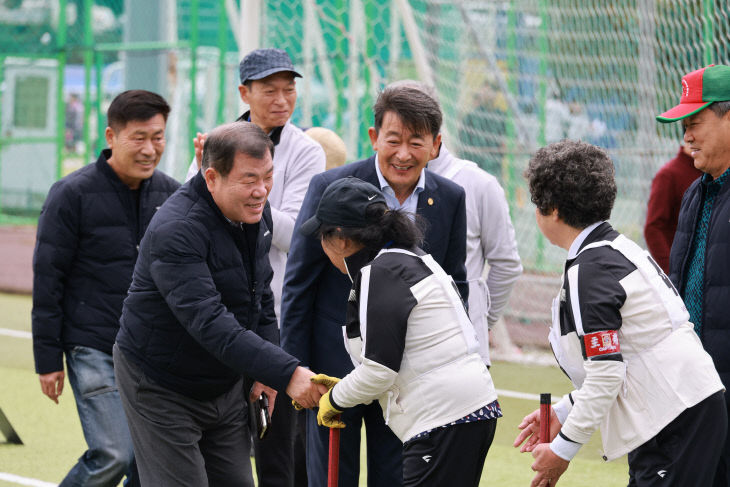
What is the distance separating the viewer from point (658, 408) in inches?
127

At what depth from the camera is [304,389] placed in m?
3.68

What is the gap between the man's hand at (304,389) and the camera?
369cm

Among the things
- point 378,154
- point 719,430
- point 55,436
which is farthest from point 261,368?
point 55,436

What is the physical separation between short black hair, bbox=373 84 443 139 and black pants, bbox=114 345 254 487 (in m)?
1.21

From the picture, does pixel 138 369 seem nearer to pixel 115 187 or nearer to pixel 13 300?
pixel 115 187

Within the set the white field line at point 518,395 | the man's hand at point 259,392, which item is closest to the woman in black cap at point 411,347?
the man's hand at point 259,392

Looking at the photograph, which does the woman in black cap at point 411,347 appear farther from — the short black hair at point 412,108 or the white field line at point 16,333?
the white field line at point 16,333

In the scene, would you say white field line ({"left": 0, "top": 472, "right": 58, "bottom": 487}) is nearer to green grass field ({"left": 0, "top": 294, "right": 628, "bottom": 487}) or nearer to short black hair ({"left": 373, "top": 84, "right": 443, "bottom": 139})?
green grass field ({"left": 0, "top": 294, "right": 628, "bottom": 487})

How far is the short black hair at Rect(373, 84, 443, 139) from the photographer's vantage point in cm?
401

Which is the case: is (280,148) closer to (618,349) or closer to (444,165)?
(444,165)

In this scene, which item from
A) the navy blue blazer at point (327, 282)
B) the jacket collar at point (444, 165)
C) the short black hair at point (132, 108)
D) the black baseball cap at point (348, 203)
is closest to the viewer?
the black baseball cap at point (348, 203)

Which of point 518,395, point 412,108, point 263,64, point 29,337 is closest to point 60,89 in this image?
point 29,337

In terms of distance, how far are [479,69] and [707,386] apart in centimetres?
684

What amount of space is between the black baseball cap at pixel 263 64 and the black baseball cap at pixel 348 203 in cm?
197
